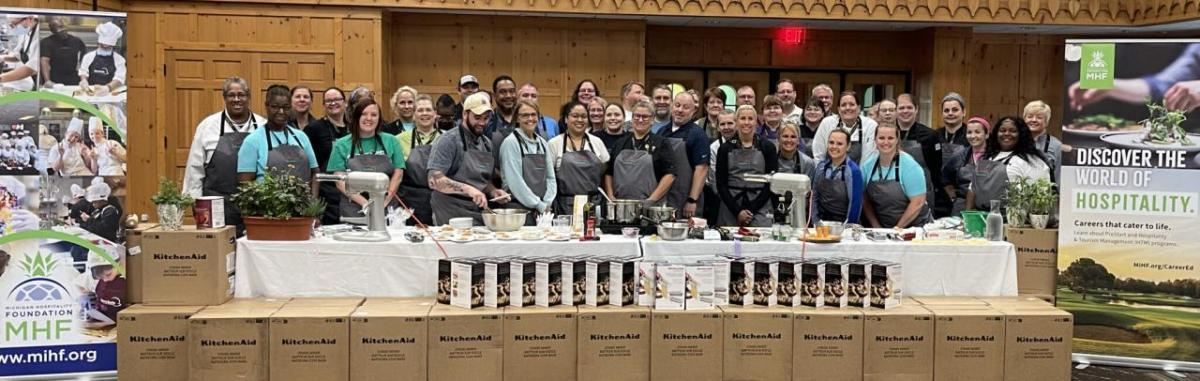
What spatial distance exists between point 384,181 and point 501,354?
1084 millimetres

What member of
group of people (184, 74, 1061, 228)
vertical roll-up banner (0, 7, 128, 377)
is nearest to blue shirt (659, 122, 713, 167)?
group of people (184, 74, 1061, 228)

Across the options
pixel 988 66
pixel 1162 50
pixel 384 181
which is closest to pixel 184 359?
pixel 384 181

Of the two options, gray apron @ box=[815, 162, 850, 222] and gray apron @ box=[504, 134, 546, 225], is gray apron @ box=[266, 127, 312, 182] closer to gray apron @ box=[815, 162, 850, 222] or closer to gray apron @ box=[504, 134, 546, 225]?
gray apron @ box=[504, 134, 546, 225]

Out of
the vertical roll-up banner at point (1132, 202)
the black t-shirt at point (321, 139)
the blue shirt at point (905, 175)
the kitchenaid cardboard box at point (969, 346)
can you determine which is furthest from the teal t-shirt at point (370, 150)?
the vertical roll-up banner at point (1132, 202)

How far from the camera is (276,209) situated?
4.29m

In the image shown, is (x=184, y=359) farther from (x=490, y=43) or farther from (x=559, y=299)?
(x=490, y=43)

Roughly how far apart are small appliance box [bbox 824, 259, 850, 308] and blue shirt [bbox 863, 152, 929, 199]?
1.38 m

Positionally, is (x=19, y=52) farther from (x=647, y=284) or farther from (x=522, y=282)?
(x=647, y=284)

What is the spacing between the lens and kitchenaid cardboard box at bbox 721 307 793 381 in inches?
163

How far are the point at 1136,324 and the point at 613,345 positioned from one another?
9.46 feet

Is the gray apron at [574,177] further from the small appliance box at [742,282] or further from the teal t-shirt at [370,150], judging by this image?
the small appliance box at [742,282]

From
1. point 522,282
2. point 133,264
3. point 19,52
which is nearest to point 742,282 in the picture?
point 522,282

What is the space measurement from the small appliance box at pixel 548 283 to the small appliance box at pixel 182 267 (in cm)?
139

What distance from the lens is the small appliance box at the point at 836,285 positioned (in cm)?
425
